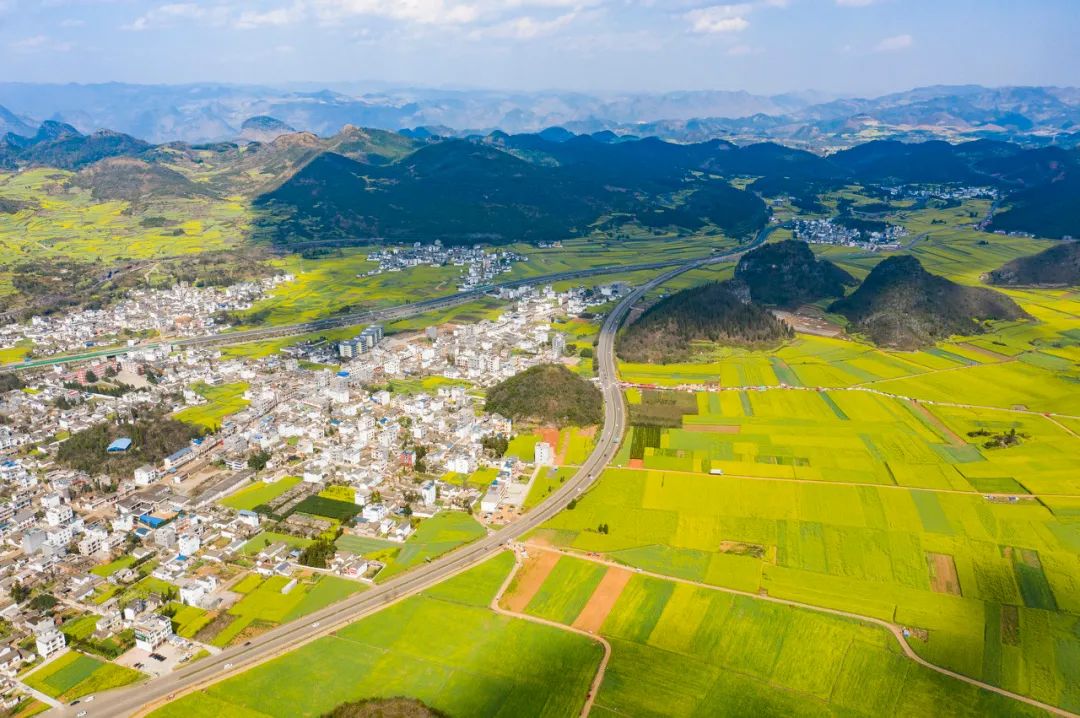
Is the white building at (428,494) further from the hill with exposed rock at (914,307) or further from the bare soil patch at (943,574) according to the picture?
the hill with exposed rock at (914,307)

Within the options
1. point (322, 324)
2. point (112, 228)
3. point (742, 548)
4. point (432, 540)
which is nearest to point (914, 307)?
point (742, 548)

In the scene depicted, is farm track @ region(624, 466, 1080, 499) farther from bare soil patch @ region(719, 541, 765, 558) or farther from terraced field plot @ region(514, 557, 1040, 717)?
terraced field plot @ region(514, 557, 1040, 717)

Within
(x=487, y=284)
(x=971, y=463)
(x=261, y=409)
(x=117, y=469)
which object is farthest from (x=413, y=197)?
(x=971, y=463)

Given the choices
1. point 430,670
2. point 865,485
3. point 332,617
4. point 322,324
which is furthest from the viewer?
point 322,324

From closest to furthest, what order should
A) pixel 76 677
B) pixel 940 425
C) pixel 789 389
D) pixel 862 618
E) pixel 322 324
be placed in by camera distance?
1. pixel 76 677
2. pixel 862 618
3. pixel 940 425
4. pixel 789 389
5. pixel 322 324

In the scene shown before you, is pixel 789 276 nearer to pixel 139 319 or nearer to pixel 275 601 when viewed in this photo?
pixel 275 601

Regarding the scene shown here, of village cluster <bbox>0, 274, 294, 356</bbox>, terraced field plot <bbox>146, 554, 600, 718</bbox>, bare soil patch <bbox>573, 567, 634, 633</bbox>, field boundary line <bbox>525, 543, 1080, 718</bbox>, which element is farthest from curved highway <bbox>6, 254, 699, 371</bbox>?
bare soil patch <bbox>573, 567, 634, 633</bbox>
